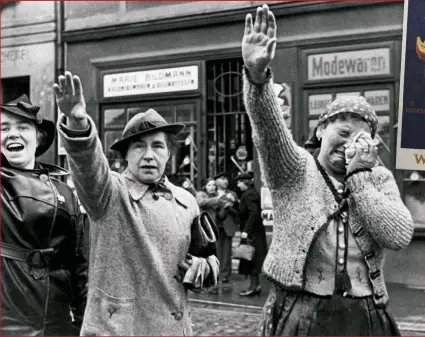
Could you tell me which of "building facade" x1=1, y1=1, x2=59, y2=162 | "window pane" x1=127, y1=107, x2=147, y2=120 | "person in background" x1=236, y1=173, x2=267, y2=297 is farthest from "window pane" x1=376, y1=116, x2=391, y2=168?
"building facade" x1=1, y1=1, x2=59, y2=162

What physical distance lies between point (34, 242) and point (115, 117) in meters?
11.4

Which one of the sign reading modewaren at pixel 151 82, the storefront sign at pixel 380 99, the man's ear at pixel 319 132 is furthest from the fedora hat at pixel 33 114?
the sign reading modewaren at pixel 151 82

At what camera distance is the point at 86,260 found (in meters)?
3.72

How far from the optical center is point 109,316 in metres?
3.12

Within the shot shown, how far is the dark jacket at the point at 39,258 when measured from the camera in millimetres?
3508

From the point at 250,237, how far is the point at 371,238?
7.23 metres

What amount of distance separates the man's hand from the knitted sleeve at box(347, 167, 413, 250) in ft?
3.88

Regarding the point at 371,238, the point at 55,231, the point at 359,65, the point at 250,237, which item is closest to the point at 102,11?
the point at 359,65

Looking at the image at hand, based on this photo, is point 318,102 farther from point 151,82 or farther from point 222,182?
point 151,82

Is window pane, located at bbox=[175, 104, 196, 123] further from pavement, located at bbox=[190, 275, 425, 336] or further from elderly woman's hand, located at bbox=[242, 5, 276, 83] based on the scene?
elderly woman's hand, located at bbox=[242, 5, 276, 83]

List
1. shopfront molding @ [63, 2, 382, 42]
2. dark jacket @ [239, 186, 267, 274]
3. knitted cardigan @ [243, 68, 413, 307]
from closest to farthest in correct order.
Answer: knitted cardigan @ [243, 68, 413, 307] < dark jacket @ [239, 186, 267, 274] < shopfront molding @ [63, 2, 382, 42]

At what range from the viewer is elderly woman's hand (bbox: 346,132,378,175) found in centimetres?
295

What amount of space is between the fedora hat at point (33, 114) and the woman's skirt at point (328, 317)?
5.70 feet

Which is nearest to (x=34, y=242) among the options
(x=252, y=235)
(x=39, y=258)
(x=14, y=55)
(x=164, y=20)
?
(x=39, y=258)
